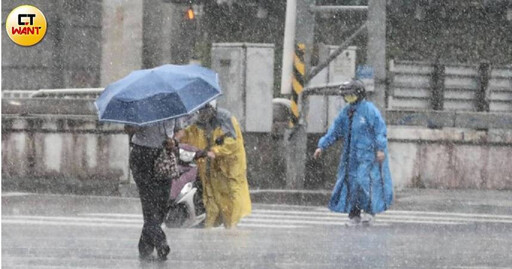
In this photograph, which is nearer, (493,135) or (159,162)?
(159,162)

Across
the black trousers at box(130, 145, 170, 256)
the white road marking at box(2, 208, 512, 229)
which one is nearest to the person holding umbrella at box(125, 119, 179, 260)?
the black trousers at box(130, 145, 170, 256)

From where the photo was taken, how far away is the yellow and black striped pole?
64.8ft

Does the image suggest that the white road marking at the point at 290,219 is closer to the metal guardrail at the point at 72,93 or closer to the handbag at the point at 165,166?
the handbag at the point at 165,166

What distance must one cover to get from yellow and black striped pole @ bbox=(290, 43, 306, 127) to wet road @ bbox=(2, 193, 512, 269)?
1.99 metres

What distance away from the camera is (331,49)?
20969 millimetres

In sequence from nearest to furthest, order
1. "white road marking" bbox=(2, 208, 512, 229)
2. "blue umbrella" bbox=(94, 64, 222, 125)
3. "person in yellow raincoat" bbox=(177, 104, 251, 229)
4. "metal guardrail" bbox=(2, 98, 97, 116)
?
"blue umbrella" bbox=(94, 64, 222, 125) < "person in yellow raincoat" bbox=(177, 104, 251, 229) < "white road marking" bbox=(2, 208, 512, 229) < "metal guardrail" bbox=(2, 98, 97, 116)

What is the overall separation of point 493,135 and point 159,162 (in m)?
11.9

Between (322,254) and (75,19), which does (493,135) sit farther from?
(75,19)

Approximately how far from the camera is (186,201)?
1337 centimetres

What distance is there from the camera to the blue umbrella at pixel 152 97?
1006 cm

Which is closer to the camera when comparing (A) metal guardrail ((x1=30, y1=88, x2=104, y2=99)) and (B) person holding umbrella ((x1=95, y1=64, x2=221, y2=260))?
(B) person holding umbrella ((x1=95, y1=64, x2=221, y2=260))

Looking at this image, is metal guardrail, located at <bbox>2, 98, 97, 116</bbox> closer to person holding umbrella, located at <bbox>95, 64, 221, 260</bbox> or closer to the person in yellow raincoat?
the person in yellow raincoat

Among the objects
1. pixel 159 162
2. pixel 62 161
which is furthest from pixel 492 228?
pixel 62 161

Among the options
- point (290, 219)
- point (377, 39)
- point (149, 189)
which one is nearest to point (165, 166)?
point (149, 189)
